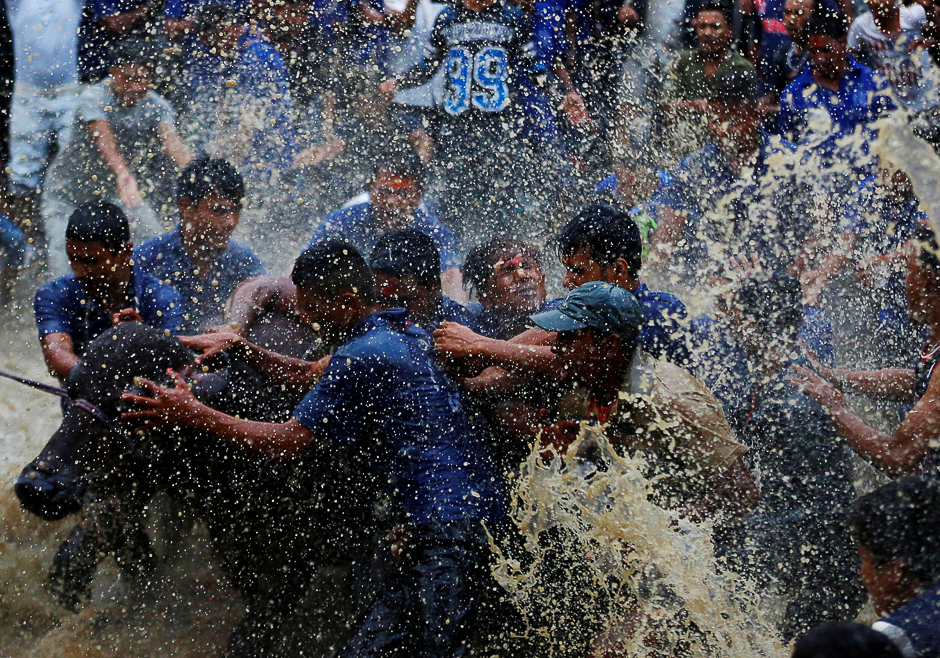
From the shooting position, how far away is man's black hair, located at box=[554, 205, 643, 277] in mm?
3098

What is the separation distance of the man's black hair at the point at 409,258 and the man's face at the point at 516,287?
229 mm

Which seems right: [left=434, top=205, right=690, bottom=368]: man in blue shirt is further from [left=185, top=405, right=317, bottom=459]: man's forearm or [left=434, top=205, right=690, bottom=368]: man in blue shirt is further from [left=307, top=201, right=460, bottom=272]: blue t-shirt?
[left=185, top=405, right=317, bottom=459]: man's forearm

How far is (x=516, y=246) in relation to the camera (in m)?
3.51

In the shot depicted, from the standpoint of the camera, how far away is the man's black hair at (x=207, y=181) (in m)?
3.46

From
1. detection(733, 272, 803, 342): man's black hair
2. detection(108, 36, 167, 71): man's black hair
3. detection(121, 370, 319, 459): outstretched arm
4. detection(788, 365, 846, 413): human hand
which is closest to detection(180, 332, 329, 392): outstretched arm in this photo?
detection(121, 370, 319, 459): outstretched arm

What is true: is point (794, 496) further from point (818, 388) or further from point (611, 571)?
point (611, 571)

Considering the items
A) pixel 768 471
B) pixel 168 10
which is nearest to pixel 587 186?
pixel 768 471

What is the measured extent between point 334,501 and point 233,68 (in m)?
2.08

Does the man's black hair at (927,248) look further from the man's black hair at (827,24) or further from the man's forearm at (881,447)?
the man's black hair at (827,24)

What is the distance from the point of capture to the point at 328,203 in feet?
12.5

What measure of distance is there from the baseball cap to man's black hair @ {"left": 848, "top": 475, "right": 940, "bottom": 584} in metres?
0.97

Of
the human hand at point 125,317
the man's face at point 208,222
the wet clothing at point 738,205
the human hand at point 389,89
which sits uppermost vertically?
the wet clothing at point 738,205

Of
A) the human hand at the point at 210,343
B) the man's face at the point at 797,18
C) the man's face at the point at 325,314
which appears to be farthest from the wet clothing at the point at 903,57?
the human hand at the point at 210,343

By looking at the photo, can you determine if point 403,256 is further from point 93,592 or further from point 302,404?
point 93,592
